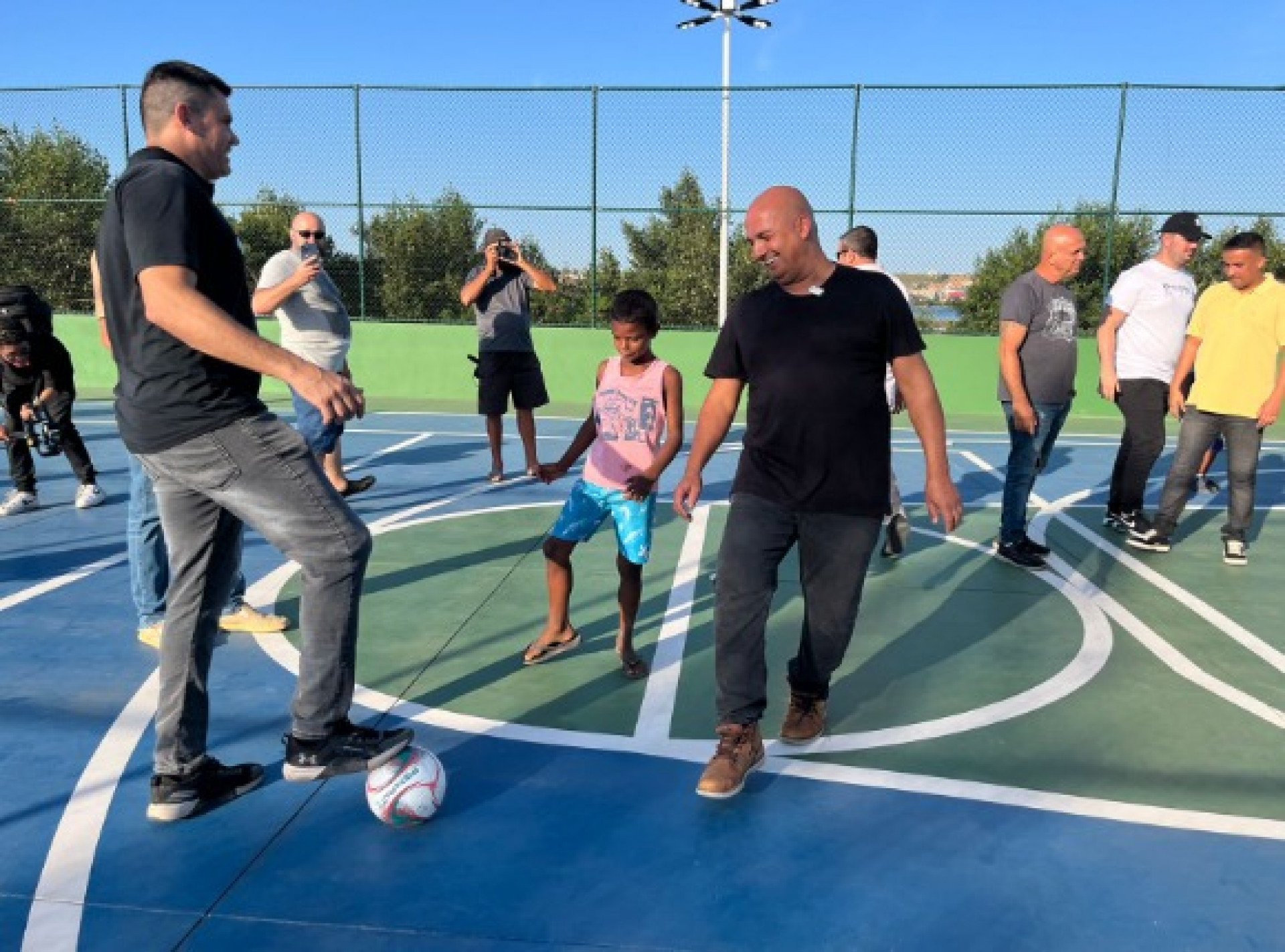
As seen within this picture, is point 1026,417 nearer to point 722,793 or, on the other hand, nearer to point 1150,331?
point 1150,331

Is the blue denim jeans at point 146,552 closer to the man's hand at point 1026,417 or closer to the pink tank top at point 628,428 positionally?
the pink tank top at point 628,428

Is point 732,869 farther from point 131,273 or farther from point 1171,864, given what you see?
point 131,273

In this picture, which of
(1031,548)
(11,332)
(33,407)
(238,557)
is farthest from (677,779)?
(11,332)

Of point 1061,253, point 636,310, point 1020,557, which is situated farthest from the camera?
point 1020,557

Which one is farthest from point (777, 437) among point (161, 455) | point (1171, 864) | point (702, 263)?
point (702, 263)

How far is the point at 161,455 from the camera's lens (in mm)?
2887

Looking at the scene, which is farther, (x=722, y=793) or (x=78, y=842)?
(x=722, y=793)

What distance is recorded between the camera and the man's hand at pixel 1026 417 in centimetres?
550

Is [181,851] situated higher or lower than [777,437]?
lower

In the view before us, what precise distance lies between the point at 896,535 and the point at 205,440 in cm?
434

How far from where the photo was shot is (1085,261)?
9734mm

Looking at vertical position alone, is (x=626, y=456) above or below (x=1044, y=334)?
below

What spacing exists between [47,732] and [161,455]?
4.92ft

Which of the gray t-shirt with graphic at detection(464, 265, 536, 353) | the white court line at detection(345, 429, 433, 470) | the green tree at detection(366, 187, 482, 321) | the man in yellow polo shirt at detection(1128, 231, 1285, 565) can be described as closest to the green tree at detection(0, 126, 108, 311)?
the green tree at detection(366, 187, 482, 321)
